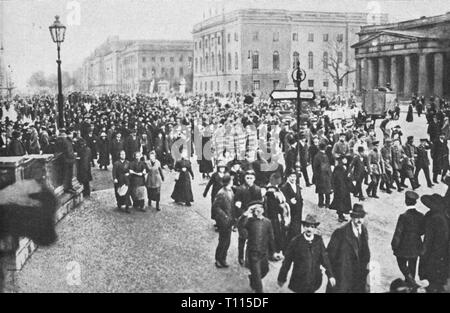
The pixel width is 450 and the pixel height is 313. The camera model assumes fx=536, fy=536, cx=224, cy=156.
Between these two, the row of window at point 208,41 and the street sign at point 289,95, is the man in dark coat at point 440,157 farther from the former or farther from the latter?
the row of window at point 208,41

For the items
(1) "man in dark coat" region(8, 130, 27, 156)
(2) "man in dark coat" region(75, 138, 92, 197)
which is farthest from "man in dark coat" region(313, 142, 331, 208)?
(1) "man in dark coat" region(8, 130, 27, 156)

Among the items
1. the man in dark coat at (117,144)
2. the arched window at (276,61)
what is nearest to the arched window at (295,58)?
the arched window at (276,61)

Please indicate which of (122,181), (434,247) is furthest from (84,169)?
(434,247)

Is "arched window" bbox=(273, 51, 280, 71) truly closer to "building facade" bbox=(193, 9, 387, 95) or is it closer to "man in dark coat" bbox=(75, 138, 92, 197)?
"building facade" bbox=(193, 9, 387, 95)

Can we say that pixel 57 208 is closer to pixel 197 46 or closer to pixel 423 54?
pixel 197 46

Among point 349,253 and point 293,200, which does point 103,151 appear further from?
point 349,253

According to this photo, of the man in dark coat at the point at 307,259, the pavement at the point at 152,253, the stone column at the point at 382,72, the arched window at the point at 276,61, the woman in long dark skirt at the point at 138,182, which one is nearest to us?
the man in dark coat at the point at 307,259
